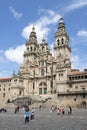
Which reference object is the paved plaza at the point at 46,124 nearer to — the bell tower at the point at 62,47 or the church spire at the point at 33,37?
the bell tower at the point at 62,47

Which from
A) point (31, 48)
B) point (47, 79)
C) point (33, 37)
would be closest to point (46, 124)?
point (47, 79)

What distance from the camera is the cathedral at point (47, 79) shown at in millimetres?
70000

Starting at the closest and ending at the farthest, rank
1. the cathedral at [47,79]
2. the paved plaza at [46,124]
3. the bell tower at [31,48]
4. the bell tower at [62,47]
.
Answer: the paved plaza at [46,124] → the cathedral at [47,79] → the bell tower at [62,47] → the bell tower at [31,48]

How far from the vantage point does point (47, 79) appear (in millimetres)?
81750

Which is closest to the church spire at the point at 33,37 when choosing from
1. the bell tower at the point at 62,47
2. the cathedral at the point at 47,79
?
the cathedral at the point at 47,79

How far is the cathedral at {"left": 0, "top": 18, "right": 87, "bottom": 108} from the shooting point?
230 feet

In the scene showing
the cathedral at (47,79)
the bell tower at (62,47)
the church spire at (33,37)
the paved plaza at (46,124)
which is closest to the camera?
the paved plaza at (46,124)

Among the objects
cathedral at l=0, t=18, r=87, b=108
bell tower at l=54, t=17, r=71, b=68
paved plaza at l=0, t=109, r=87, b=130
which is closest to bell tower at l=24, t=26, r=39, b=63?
cathedral at l=0, t=18, r=87, b=108

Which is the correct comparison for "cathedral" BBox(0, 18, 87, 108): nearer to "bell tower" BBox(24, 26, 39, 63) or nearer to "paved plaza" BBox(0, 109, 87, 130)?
"bell tower" BBox(24, 26, 39, 63)

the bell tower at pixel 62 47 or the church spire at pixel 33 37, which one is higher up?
the church spire at pixel 33 37

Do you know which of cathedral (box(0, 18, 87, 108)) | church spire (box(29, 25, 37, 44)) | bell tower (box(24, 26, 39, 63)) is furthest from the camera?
church spire (box(29, 25, 37, 44))

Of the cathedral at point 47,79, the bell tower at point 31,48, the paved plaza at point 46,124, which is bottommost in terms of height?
the paved plaza at point 46,124

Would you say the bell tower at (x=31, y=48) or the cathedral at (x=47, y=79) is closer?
the cathedral at (x=47, y=79)

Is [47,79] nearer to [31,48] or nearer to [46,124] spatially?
[31,48]
